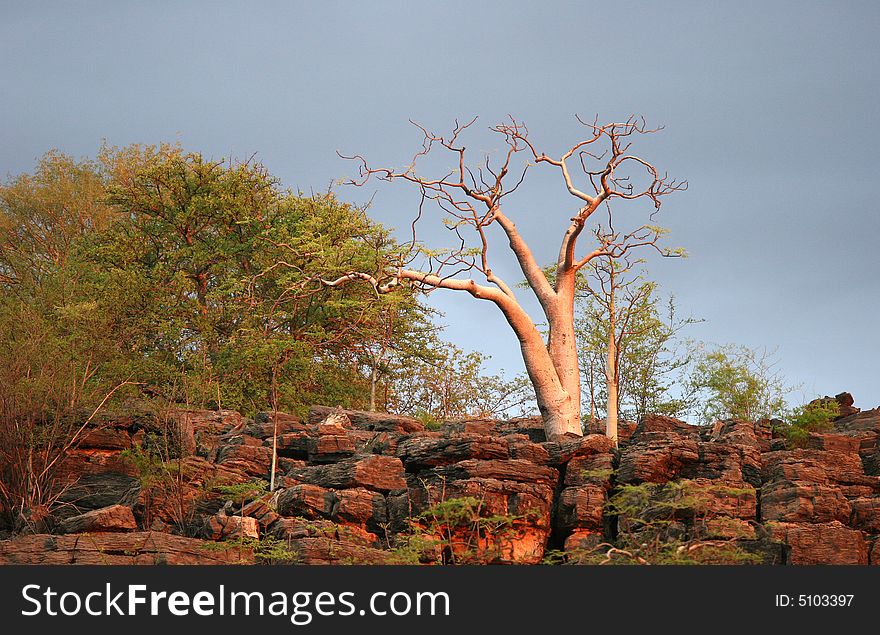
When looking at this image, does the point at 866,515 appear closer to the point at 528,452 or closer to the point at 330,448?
the point at 528,452

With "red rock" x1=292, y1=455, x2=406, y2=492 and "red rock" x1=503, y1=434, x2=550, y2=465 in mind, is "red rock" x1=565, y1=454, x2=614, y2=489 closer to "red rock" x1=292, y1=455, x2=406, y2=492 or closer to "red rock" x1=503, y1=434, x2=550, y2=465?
"red rock" x1=503, y1=434, x2=550, y2=465

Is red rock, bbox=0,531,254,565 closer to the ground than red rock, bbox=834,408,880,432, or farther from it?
closer to the ground

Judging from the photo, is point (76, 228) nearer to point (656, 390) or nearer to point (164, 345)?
point (164, 345)

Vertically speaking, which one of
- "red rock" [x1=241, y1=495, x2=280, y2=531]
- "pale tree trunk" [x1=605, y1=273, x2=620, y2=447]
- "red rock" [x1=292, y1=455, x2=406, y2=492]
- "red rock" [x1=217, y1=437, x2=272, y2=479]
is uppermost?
"pale tree trunk" [x1=605, y1=273, x2=620, y2=447]

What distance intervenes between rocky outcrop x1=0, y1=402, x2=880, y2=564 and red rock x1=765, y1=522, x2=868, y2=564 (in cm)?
2

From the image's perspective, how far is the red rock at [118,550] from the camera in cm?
1465

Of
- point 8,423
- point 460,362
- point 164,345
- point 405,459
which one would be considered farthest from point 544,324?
point 8,423

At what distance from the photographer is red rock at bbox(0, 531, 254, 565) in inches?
577

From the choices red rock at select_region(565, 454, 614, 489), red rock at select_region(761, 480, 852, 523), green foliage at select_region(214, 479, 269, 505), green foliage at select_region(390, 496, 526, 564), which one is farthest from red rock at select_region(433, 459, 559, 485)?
red rock at select_region(761, 480, 852, 523)

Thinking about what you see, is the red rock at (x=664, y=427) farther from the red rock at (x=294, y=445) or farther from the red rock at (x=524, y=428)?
the red rock at (x=294, y=445)

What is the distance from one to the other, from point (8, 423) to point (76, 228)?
26.7 meters

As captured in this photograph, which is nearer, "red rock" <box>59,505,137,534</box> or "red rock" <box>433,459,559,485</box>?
"red rock" <box>59,505,137,534</box>

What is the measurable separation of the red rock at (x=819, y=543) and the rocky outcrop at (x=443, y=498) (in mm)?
20
